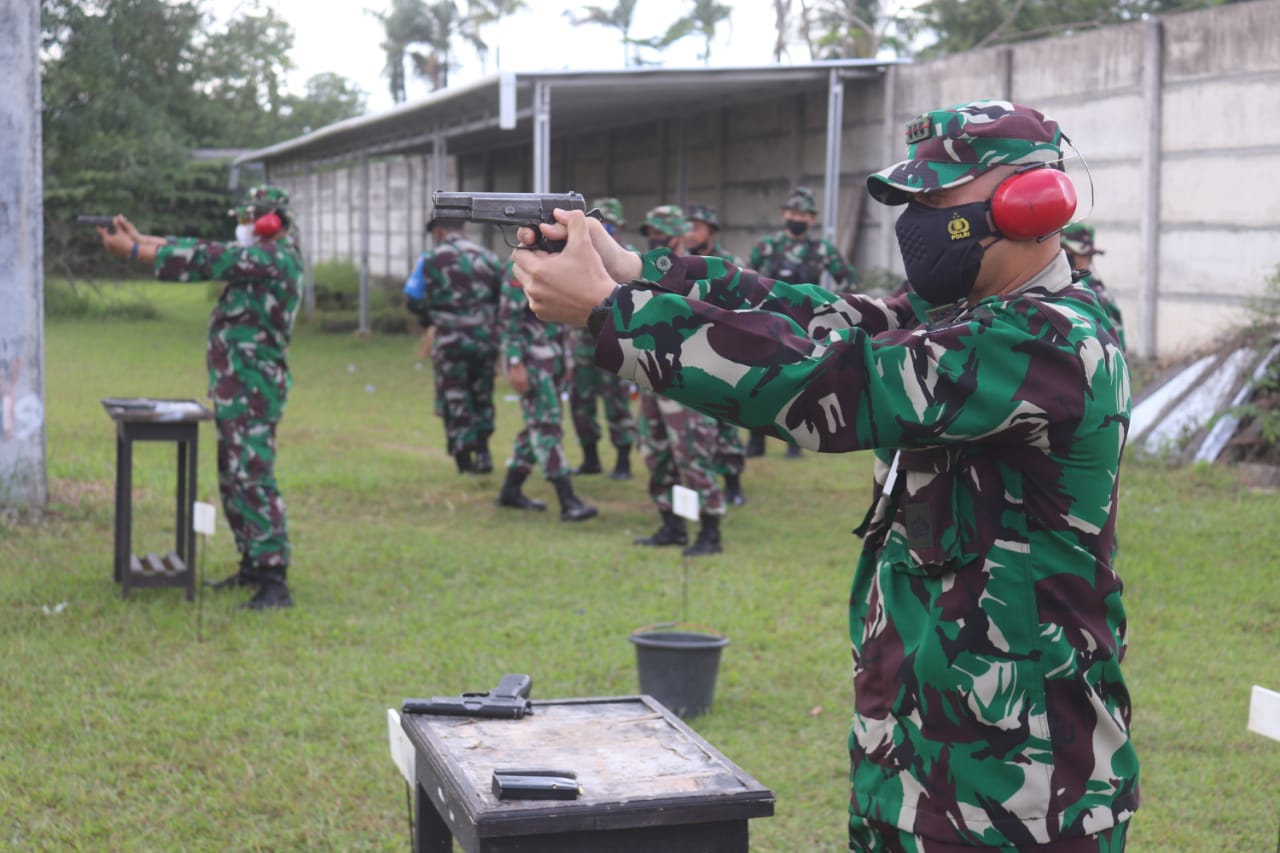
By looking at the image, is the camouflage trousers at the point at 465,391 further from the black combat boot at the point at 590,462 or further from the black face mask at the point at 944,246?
the black face mask at the point at 944,246

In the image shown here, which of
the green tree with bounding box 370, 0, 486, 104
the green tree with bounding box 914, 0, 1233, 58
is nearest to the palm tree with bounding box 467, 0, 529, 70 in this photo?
the green tree with bounding box 370, 0, 486, 104

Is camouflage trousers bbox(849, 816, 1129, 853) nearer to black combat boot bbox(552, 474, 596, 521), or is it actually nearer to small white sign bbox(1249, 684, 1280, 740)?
small white sign bbox(1249, 684, 1280, 740)

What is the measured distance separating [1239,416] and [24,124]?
27.8ft

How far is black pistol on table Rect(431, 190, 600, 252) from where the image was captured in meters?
2.26

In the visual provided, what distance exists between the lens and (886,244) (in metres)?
14.8

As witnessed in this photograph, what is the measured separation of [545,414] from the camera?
9.55 meters

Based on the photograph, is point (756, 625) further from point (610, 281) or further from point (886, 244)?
point (886, 244)

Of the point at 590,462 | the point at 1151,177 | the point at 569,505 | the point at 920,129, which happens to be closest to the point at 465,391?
the point at 590,462

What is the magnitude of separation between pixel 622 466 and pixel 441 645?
488cm

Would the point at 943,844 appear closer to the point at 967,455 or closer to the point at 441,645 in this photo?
the point at 967,455

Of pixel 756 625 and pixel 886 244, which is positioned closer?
pixel 756 625

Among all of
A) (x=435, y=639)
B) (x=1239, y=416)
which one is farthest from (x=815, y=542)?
(x=1239, y=416)

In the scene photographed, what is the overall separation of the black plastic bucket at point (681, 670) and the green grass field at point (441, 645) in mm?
135

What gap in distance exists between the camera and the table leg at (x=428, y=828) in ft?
10.3
